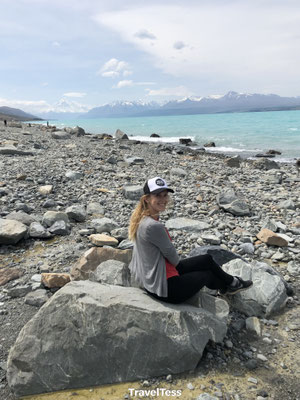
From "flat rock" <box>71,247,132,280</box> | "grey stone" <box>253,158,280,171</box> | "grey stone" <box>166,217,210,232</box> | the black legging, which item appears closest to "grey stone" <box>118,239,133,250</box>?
"flat rock" <box>71,247,132,280</box>

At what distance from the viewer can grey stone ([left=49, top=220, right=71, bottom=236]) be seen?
7.76 metres

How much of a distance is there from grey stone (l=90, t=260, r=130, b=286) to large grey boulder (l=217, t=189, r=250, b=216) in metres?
5.39

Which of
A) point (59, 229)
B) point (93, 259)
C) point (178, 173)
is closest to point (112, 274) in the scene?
point (93, 259)

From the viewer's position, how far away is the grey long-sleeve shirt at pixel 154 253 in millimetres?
4109

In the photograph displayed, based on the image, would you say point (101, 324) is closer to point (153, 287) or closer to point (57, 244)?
point (153, 287)

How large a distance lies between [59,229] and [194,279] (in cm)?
445

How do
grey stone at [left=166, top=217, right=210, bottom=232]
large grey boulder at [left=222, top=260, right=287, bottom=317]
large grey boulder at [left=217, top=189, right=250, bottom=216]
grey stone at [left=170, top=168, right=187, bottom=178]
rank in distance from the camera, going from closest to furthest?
large grey boulder at [left=222, top=260, right=287, bottom=317]
grey stone at [left=166, top=217, right=210, bottom=232]
large grey boulder at [left=217, top=189, right=250, bottom=216]
grey stone at [left=170, top=168, right=187, bottom=178]

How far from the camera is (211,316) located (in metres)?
4.23

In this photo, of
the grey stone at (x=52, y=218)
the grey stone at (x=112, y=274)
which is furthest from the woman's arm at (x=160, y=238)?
the grey stone at (x=52, y=218)

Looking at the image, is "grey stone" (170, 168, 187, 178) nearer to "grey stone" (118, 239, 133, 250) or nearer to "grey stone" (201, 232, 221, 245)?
"grey stone" (201, 232, 221, 245)

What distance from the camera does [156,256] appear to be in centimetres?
420

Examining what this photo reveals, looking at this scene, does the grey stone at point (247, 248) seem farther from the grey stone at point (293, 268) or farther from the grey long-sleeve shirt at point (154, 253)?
the grey long-sleeve shirt at point (154, 253)

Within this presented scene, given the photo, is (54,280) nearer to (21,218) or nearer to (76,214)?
(21,218)

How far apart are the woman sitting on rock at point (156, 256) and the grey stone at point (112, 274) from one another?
21.8 inches
